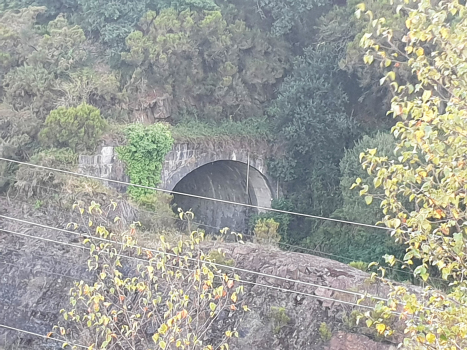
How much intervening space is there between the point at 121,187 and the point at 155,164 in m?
0.97

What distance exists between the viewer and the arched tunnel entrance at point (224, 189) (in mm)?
14461

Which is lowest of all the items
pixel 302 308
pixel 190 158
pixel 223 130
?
pixel 302 308

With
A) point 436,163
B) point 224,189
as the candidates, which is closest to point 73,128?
point 224,189

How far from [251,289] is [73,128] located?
5107 millimetres

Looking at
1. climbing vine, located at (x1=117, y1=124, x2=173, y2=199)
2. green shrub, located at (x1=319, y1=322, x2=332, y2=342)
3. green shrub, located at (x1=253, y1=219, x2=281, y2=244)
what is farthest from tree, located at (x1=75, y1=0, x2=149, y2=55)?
green shrub, located at (x1=319, y1=322, x2=332, y2=342)

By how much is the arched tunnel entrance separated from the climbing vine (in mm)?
3010

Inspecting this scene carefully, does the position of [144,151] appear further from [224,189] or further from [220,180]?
[224,189]

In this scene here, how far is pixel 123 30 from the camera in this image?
42.9ft

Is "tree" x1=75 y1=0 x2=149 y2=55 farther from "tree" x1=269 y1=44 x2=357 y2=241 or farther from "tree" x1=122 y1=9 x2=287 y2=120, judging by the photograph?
"tree" x1=269 y1=44 x2=357 y2=241

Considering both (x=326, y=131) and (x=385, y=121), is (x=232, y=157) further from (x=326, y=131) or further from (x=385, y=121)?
(x=385, y=121)

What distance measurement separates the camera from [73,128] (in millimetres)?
10383

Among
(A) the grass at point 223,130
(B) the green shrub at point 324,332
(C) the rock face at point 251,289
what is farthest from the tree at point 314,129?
(B) the green shrub at point 324,332

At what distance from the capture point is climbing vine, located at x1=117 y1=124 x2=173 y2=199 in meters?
11.1

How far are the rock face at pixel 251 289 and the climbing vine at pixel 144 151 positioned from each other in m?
2.07
